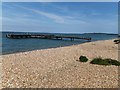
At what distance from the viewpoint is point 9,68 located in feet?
56.5

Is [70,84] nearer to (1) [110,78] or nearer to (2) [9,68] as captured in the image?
(1) [110,78]

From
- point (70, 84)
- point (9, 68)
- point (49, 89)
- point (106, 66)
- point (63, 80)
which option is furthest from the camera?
point (106, 66)

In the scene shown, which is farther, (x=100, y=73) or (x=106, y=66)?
(x=106, y=66)

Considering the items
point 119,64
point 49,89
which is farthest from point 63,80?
point 119,64

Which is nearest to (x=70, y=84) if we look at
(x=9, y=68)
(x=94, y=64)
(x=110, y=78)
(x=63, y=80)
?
(x=63, y=80)

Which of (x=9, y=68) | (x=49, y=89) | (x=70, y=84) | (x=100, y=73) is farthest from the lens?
(x=9, y=68)

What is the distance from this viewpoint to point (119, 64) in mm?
20172

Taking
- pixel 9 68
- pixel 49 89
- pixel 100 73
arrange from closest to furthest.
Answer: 1. pixel 49 89
2. pixel 100 73
3. pixel 9 68

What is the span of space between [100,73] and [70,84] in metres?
3.93

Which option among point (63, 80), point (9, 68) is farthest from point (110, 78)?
Answer: point (9, 68)

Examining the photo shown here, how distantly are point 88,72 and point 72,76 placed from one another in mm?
1857

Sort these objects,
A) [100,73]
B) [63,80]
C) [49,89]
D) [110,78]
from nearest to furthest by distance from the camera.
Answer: [49,89] < [63,80] < [110,78] < [100,73]

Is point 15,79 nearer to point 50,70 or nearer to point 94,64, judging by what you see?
point 50,70

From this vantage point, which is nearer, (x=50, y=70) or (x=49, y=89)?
(x=49, y=89)
